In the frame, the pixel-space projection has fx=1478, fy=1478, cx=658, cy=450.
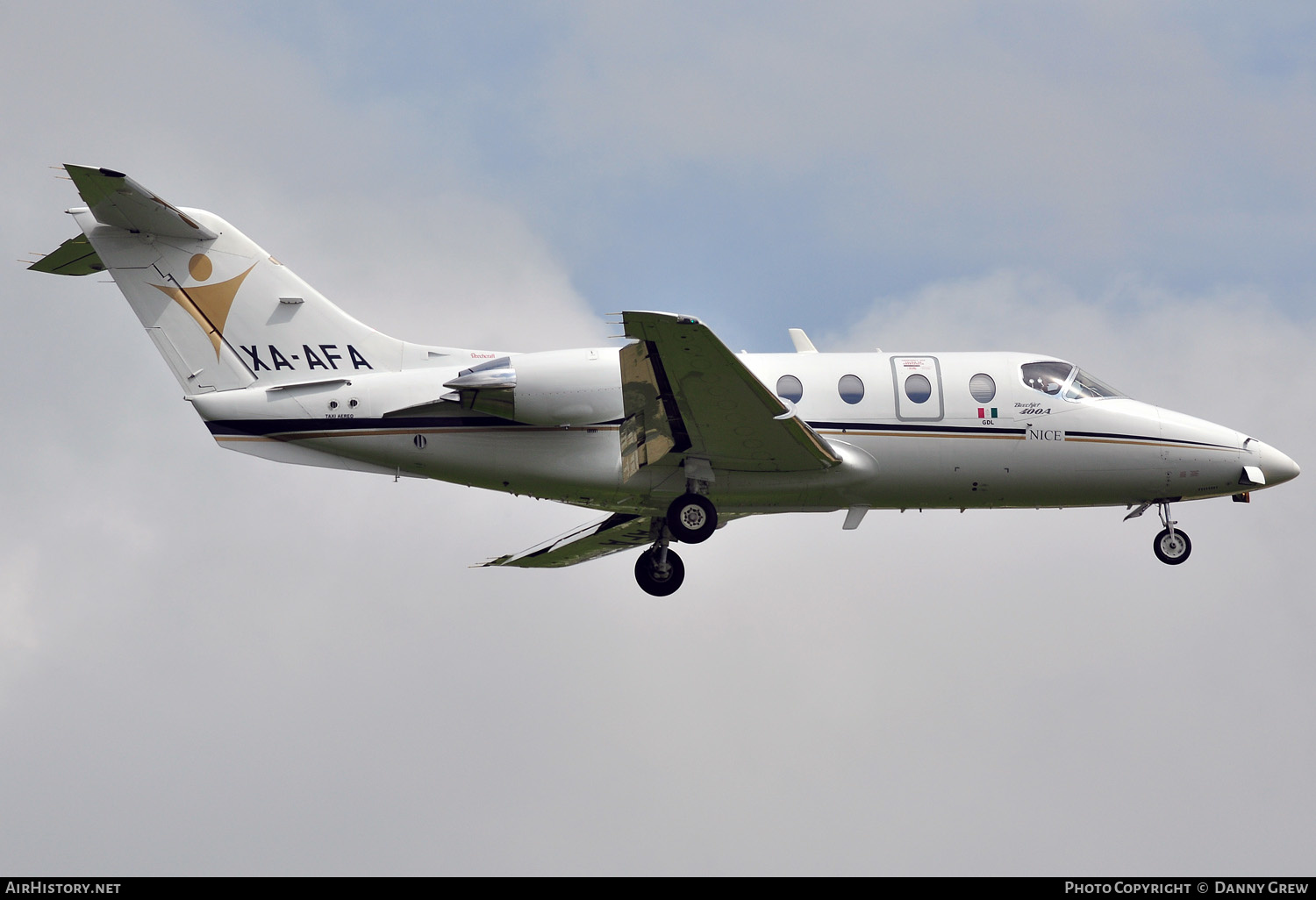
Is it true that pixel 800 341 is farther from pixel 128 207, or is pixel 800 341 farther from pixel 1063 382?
pixel 128 207

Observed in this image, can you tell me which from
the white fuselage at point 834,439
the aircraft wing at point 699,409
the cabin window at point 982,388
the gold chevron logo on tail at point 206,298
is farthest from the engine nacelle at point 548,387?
the cabin window at point 982,388

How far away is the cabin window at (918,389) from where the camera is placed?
72.9ft

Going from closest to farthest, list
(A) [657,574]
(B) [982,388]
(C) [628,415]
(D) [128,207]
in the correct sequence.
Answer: (C) [628,415]
(D) [128,207]
(B) [982,388]
(A) [657,574]

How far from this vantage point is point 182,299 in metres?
22.1

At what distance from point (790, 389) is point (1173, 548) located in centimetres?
686

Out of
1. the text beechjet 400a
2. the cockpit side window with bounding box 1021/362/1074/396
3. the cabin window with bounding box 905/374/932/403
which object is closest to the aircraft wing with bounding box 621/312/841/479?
the text beechjet 400a

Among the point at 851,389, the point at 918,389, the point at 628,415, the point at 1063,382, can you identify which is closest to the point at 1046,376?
the point at 1063,382

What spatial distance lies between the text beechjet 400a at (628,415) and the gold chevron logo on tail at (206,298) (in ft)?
0.10

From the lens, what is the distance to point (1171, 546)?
23.5m

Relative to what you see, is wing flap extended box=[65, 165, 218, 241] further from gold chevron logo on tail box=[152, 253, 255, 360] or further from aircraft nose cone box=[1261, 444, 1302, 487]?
aircraft nose cone box=[1261, 444, 1302, 487]

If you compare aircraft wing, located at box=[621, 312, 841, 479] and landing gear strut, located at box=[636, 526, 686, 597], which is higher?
aircraft wing, located at box=[621, 312, 841, 479]

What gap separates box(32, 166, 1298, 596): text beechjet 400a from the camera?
2117cm

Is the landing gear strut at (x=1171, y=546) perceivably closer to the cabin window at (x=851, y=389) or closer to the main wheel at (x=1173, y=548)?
the main wheel at (x=1173, y=548)

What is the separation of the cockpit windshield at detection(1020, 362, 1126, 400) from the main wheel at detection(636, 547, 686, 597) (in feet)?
21.2
